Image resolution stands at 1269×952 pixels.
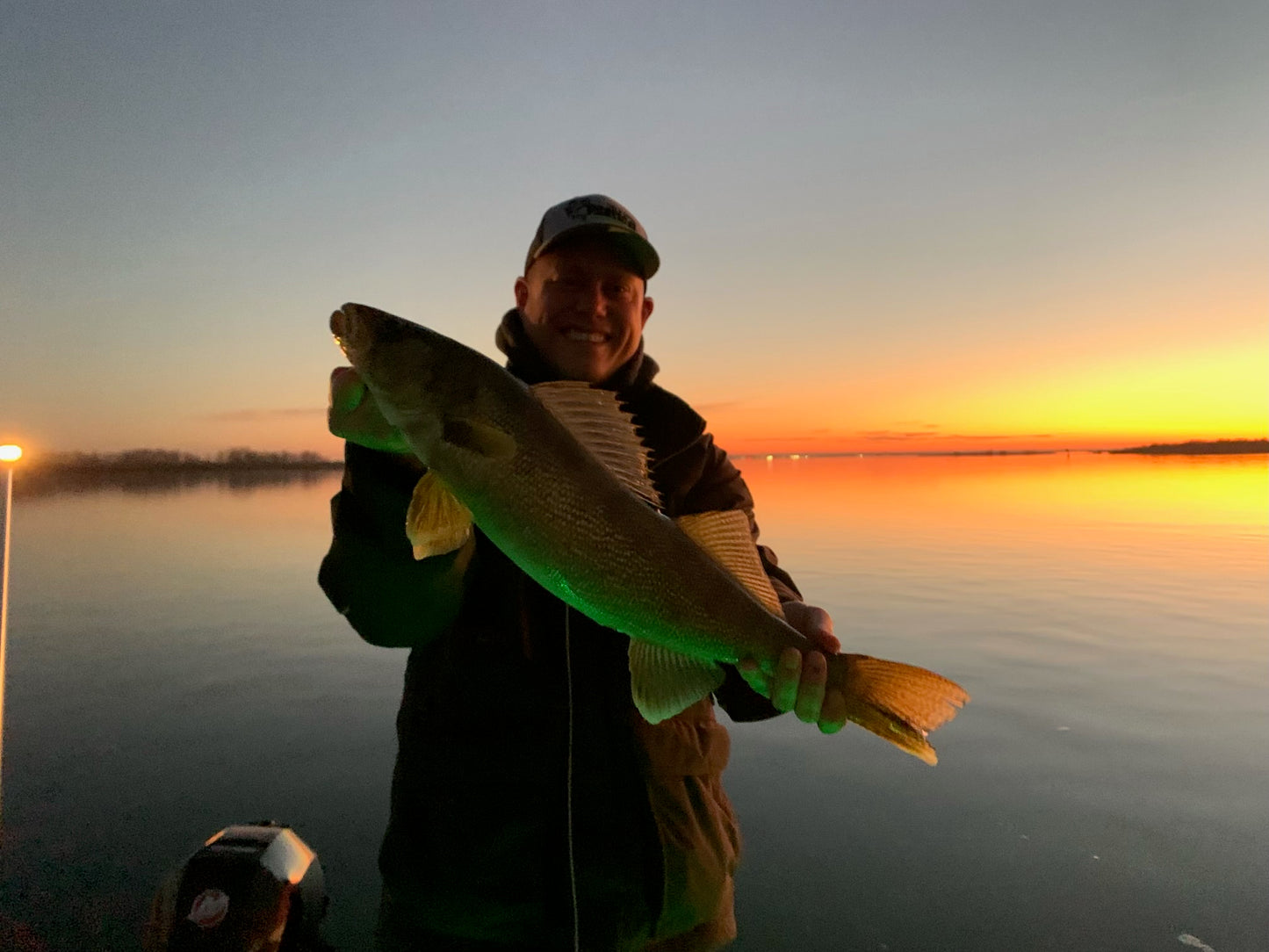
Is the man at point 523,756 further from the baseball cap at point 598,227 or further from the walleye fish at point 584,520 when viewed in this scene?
the baseball cap at point 598,227

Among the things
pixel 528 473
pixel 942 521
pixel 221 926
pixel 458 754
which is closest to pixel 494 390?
pixel 528 473

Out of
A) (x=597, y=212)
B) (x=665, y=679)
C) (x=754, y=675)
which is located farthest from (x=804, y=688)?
(x=597, y=212)

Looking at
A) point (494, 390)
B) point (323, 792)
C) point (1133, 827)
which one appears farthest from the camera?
point (323, 792)

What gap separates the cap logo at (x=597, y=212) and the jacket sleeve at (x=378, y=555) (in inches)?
70.4

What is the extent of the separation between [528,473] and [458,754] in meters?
1.33

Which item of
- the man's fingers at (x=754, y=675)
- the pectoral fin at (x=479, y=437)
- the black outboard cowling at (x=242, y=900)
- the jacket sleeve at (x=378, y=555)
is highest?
the pectoral fin at (x=479, y=437)

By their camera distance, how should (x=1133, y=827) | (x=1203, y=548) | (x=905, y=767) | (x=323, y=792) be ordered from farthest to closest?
(x=1203, y=548), (x=905, y=767), (x=323, y=792), (x=1133, y=827)


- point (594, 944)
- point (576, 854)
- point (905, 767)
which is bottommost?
point (905, 767)

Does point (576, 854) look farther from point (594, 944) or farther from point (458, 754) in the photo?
point (458, 754)

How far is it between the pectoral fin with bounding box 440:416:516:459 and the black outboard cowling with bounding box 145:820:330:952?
294cm

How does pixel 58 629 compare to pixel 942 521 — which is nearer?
pixel 58 629

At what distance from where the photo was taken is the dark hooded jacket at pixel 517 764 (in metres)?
2.60

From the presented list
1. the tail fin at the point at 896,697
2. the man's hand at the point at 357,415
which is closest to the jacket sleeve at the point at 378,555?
the man's hand at the point at 357,415

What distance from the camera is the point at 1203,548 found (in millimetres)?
21312
